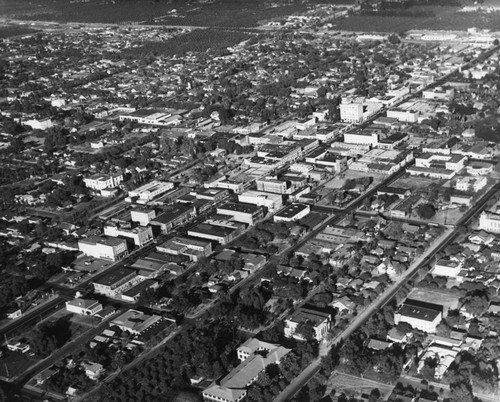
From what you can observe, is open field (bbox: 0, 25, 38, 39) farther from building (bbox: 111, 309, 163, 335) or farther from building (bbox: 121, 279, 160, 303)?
building (bbox: 111, 309, 163, 335)

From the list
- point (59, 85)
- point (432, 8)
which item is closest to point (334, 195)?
point (59, 85)

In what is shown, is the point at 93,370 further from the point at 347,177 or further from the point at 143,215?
the point at 347,177

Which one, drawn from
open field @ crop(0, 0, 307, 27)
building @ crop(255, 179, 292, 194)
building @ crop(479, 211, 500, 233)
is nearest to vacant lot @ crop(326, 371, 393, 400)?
building @ crop(479, 211, 500, 233)

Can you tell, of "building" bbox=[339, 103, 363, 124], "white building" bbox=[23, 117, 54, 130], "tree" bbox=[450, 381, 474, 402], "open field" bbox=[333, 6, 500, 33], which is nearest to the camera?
"tree" bbox=[450, 381, 474, 402]

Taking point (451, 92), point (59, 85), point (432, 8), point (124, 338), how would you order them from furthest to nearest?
point (432, 8) < point (59, 85) < point (451, 92) < point (124, 338)

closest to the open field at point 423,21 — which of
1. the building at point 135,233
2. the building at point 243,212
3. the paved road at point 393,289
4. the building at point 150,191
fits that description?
the paved road at point 393,289

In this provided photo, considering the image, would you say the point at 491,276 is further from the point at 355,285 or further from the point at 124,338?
the point at 124,338
